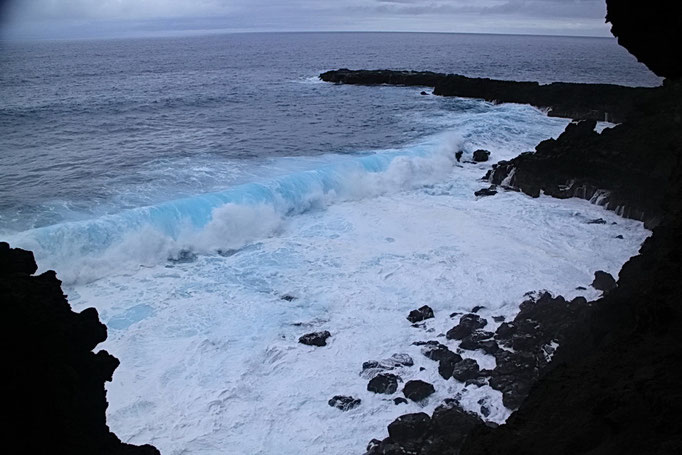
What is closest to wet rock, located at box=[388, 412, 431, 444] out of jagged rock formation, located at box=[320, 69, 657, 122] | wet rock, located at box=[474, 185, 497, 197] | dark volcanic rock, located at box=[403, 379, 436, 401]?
dark volcanic rock, located at box=[403, 379, 436, 401]

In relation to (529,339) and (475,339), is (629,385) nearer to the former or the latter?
(529,339)

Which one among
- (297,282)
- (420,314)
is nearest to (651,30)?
(420,314)

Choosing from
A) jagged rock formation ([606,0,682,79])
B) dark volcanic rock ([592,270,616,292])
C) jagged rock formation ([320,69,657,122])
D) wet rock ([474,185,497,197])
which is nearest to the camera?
jagged rock formation ([606,0,682,79])

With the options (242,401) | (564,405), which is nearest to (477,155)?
(242,401)

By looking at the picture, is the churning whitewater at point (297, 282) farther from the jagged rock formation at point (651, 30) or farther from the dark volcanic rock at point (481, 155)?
the jagged rock formation at point (651, 30)

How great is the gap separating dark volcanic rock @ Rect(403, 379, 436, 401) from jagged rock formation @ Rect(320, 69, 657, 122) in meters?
23.8

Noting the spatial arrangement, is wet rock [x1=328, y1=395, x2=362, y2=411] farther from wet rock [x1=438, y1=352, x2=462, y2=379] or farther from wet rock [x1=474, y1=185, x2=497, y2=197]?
wet rock [x1=474, y1=185, x2=497, y2=197]

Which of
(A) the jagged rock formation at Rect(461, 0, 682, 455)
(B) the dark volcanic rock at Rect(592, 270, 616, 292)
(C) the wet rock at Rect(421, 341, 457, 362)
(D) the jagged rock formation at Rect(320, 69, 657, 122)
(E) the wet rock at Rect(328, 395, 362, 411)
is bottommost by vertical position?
(E) the wet rock at Rect(328, 395, 362, 411)

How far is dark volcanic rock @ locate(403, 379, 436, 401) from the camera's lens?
859 centimetres

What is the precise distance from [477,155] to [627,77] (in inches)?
2032

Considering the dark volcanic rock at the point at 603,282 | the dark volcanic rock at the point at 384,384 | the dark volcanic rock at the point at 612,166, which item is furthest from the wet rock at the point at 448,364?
the dark volcanic rock at the point at 612,166

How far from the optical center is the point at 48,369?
4.57m

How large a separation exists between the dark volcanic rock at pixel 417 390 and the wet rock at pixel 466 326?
→ 178cm

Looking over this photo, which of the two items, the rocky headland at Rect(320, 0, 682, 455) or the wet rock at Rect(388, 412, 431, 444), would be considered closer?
the rocky headland at Rect(320, 0, 682, 455)
